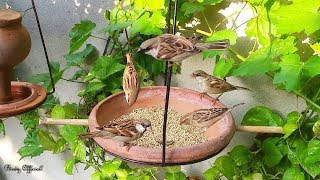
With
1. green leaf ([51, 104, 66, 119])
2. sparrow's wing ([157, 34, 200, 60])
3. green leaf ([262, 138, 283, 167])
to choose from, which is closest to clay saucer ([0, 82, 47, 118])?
green leaf ([51, 104, 66, 119])

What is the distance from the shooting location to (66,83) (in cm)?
235

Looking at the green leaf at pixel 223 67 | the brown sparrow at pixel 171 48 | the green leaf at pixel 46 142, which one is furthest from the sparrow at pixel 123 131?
the green leaf at pixel 46 142

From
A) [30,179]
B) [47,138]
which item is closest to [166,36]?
[47,138]

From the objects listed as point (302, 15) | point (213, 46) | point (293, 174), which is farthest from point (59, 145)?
point (302, 15)

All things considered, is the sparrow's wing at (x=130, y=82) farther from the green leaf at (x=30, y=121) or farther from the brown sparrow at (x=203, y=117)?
the green leaf at (x=30, y=121)

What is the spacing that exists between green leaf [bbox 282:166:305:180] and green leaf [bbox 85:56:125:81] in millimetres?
769

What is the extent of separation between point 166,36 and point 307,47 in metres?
0.76

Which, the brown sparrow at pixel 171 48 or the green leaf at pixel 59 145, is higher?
the brown sparrow at pixel 171 48

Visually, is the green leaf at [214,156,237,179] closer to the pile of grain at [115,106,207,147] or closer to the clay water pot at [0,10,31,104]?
the pile of grain at [115,106,207,147]

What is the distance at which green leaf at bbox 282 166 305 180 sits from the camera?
1708 millimetres

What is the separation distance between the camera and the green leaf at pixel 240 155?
1873 millimetres

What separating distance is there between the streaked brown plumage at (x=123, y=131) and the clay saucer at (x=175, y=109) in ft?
0.06

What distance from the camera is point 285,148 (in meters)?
1.77

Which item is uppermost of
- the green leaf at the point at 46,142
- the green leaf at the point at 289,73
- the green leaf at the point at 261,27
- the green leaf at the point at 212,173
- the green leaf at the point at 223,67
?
the green leaf at the point at 261,27
